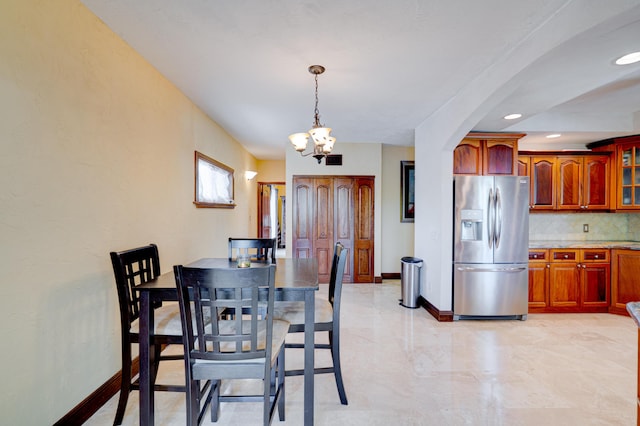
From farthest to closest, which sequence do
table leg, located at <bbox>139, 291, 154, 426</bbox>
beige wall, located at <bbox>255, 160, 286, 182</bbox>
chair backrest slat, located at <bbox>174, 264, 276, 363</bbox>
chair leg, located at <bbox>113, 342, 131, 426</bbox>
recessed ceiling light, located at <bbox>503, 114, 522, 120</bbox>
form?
beige wall, located at <bbox>255, 160, 286, 182</bbox>
recessed ceiling light, located at <bbox>503, 114, 522, 120</bbox>
chair leg, located at <bbox>113, 342, 131, 426</bbox>
table leg, located at <bbox>139, 291, 154, 426</bbox>
chair backrest slat, located at <bbox>174, 264, 276, 363</bbox>

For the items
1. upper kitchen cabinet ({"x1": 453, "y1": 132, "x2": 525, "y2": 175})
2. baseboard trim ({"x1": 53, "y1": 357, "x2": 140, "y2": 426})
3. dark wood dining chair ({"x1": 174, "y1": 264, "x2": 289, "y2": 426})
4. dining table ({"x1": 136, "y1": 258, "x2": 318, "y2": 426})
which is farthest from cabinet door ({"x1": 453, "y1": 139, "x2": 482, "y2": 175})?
baseboard trim ({"x1": 53, "y1": 357, "x2": 140, "y2": 426})

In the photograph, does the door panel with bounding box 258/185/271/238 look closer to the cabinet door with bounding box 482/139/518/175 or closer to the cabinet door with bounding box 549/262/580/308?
the cabinet door with bounding box 482/139/518/175

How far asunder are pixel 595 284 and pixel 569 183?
139 centimetres

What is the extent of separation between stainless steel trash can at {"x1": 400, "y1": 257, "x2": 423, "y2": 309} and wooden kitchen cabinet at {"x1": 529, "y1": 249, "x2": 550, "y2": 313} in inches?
54.4

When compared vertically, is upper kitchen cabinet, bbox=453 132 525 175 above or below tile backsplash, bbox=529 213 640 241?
above

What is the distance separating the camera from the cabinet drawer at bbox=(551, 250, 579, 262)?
3943 mm

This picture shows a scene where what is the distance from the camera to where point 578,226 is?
4555 mm

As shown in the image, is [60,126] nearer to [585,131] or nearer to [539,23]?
[539,23]

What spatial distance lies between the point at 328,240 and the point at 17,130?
180 inches

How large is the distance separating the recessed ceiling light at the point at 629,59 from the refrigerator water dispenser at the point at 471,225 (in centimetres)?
181

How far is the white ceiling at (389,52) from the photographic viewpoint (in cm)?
187

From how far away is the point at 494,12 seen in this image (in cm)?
191

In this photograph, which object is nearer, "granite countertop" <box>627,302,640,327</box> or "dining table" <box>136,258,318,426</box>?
"granite countertop" <box>627,302,640,327</box>

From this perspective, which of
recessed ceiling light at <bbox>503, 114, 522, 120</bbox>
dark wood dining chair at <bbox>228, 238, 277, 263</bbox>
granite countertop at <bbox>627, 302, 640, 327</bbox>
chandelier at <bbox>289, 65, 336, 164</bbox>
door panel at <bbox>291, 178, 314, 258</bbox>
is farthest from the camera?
door panel at <bbox>291, 178, 314, 258</bbox>
